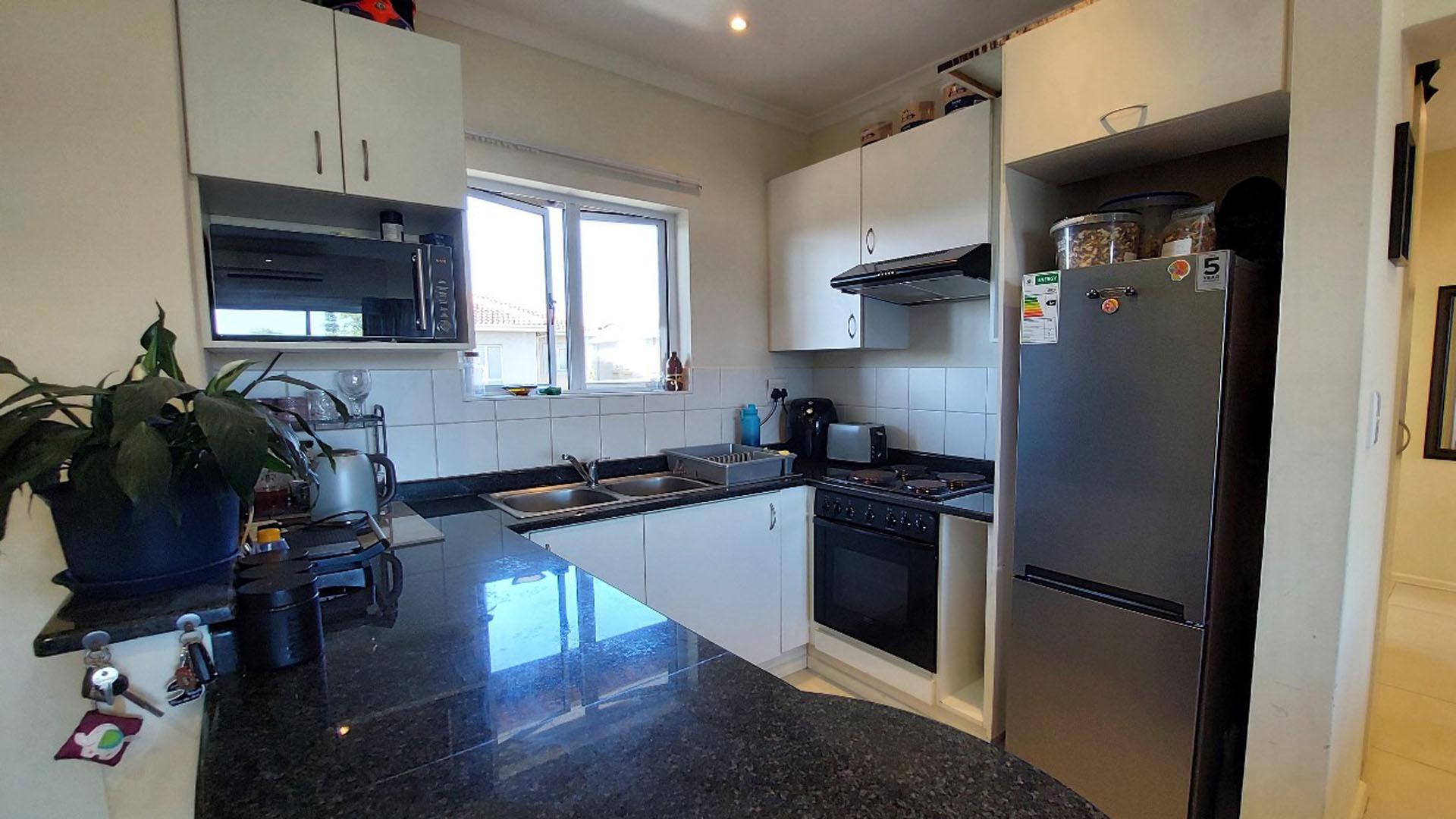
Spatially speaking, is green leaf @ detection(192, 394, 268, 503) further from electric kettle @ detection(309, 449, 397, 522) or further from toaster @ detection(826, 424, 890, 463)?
toaster @ detection(826, 424, 890, 463)

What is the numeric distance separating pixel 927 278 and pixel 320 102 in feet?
6.19

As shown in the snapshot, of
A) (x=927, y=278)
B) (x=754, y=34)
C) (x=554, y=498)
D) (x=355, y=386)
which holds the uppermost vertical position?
(x=754, y=34)

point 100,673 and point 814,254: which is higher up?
point 814,254

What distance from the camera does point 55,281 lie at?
4.00 feet

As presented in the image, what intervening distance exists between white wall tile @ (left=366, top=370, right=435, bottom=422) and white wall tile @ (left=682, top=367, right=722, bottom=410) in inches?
42.1

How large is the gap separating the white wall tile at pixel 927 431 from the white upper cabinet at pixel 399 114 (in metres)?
2.00

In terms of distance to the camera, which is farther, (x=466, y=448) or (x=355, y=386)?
(x=466, y=448)

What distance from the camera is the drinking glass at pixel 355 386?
1931mm

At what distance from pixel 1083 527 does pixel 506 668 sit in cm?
152

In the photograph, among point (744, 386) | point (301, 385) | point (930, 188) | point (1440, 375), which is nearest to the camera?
point (301, 385)

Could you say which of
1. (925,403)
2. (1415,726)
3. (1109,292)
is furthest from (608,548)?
(1415,726)

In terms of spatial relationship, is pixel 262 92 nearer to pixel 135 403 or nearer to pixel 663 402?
pixel 135 403

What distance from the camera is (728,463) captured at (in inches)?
94.7

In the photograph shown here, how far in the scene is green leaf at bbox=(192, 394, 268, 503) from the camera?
2.30 ft
